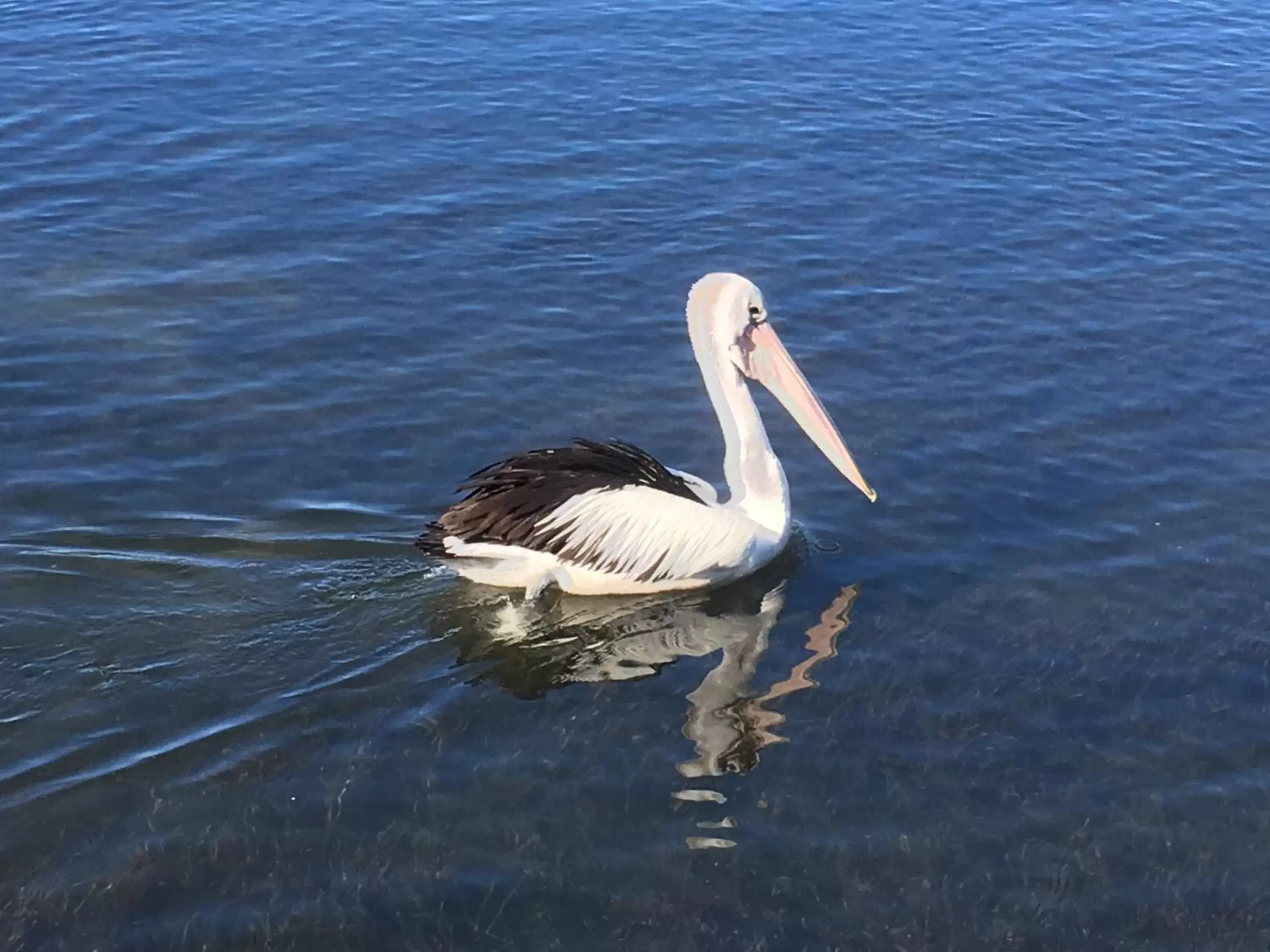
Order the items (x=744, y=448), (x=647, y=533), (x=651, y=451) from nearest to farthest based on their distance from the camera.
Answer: (x=647, y=533) → (x=744, y=448) → (x=651, y=451)

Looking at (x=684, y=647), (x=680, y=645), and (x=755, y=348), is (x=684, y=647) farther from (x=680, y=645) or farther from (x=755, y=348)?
(x=755, y=348)

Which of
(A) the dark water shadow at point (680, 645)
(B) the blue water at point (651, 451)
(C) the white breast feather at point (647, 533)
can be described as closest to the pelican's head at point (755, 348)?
(B) the blue water at point (651, 451)

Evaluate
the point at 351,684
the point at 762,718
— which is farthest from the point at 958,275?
the point at 351,684

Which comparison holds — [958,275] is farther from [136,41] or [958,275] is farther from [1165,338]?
[136,41]

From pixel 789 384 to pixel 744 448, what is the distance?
18.0 inches

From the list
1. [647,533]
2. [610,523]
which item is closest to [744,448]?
[647,533]

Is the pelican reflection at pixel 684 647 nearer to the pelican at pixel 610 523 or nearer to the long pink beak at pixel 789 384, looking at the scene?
the pelican at pixel 610 523

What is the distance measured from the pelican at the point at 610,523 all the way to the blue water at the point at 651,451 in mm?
175

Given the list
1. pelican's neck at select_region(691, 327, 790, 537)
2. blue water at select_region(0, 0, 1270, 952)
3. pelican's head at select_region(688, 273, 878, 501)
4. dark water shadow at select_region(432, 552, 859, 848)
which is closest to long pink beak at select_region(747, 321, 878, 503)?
pelican's head at select_region(688, 273, 878, 501)

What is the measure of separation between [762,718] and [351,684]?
1609 mm

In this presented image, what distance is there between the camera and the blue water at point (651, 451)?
5605mm

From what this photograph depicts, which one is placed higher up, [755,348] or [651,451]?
[755,348]

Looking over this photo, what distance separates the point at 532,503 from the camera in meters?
7.11

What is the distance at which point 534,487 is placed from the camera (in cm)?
714
